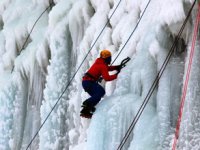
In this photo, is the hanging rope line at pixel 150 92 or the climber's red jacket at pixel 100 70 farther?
the climber's red jacket at pixel 100 70

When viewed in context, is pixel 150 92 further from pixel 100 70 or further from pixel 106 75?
pixel 100 70

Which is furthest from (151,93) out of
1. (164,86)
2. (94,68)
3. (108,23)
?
(108,23)

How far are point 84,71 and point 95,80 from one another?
103 cm

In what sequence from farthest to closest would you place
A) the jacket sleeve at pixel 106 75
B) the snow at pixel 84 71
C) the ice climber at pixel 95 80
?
the ice climber at pixel 95 80, the jacket sleeve at pixel 106 75, the snow at pixel 84 71

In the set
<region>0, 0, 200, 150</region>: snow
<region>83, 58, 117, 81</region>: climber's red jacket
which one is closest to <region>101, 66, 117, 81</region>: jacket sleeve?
<region>83, 58, 117, 81</region>: climber's red jacket

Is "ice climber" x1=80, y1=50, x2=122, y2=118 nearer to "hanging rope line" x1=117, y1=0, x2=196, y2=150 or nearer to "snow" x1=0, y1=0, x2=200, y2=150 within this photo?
"snow" x1=0, y1=0, x2=200, y2=150

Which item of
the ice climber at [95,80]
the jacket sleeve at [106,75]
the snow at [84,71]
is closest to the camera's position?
the snow at [84,71]

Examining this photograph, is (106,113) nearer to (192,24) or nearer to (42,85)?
(192,24)

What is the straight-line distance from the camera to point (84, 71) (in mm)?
8219

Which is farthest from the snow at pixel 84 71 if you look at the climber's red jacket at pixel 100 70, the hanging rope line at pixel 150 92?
the climber's red jacket at pixel 100 70

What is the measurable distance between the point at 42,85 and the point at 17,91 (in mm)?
500

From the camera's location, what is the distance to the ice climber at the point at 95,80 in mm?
7086

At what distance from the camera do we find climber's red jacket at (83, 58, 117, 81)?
6996mm

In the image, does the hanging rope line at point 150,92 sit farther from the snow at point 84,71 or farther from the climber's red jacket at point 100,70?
the climber's red jacket at point 100,70
